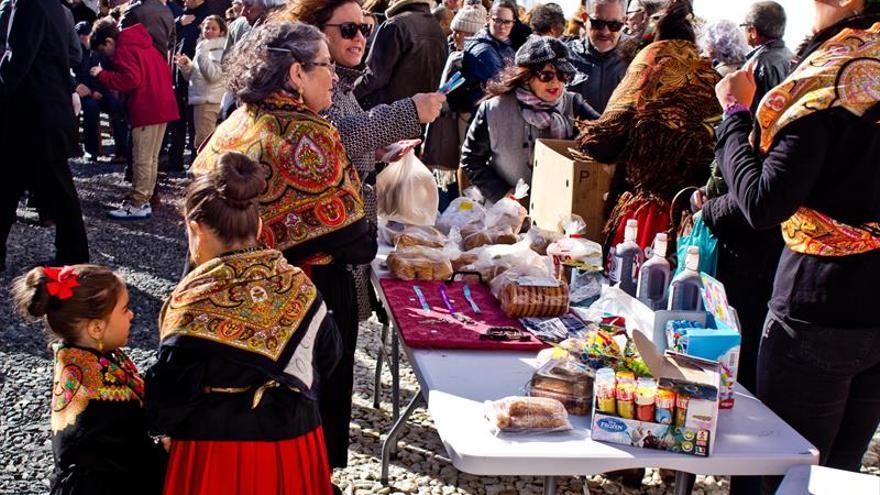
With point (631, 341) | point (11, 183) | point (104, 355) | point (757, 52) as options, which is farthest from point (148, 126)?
point (631, 341)

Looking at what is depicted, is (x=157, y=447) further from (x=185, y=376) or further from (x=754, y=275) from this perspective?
(x=754, y=275)

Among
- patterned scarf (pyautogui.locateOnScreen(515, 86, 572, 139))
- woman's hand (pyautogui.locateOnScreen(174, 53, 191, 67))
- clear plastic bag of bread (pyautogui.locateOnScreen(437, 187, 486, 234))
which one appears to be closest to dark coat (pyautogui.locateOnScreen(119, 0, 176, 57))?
woman's hand (pyautogui.locateOnScreen(174, 53, 191, 67))

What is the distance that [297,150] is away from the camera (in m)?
2.69

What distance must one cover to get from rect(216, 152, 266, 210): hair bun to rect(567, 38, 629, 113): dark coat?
148 inches

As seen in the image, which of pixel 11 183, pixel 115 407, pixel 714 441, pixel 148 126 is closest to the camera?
pixel 714 441

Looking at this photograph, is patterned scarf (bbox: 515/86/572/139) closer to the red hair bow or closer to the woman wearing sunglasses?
the woman wearing sunglasses

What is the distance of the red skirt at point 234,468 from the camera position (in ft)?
7.52

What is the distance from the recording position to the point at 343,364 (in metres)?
3.09

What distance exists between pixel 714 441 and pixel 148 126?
21.9ft

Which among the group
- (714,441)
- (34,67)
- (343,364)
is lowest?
(343,364)

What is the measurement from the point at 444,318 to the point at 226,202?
2.80ft

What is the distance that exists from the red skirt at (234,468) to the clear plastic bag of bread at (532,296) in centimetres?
86

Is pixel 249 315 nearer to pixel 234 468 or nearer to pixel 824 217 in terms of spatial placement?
pixel 234 468

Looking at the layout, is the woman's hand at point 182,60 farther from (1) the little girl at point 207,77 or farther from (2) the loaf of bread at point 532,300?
(2) the loaf of bread at point 532,300
